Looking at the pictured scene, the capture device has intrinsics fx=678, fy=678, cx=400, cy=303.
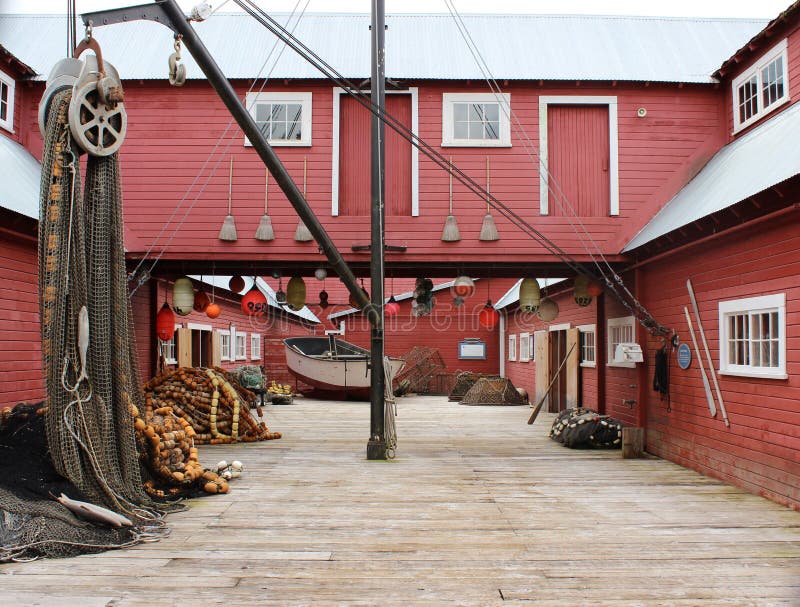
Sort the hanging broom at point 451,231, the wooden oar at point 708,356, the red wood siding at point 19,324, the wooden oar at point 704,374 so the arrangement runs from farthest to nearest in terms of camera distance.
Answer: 1. the hanging broom at point 451,231
2. the red wood siding at point 19,324
3. the wooden oar at point 704,374
4. the wooden oar at point 708,356

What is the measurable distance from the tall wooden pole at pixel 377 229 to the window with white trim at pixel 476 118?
5.68 ft

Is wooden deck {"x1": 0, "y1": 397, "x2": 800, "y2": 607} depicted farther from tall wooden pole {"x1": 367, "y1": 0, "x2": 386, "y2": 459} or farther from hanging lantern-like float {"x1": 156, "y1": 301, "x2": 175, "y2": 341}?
hanging lantern-like float {"x1": 156, "y1": 301, "x2": 175, "y2": 341}

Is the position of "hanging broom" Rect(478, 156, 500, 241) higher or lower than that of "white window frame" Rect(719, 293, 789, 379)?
higher

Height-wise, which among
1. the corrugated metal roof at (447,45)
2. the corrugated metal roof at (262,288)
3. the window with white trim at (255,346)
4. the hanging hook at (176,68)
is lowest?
the window with white trim at (255,346)

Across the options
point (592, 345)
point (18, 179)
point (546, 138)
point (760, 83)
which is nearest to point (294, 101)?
point (546, 138)

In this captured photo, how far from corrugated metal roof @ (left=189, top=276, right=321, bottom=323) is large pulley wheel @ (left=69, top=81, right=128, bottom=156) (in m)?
6.16

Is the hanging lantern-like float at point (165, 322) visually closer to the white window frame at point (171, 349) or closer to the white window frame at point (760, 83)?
the white window frame at point (171, 349)

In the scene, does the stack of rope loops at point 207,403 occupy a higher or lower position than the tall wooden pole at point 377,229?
lower

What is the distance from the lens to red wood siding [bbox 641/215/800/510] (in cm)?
709

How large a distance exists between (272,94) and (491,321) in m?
5.67

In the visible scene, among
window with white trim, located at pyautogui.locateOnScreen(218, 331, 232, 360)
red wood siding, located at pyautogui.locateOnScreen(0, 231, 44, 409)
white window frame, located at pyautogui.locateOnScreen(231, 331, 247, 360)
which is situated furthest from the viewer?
white window frame, located at pyautogui.locateOnScreen(231, 331, 247, 360)

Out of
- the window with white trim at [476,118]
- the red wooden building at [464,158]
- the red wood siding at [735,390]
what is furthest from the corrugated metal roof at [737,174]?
the window with white trim at [476,118]

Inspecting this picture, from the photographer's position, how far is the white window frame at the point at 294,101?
37.3 feet

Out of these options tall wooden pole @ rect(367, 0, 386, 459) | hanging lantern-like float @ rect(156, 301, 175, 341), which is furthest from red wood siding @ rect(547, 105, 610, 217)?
hanging lantern-like float @ rect(156, 301, 175, 341)
